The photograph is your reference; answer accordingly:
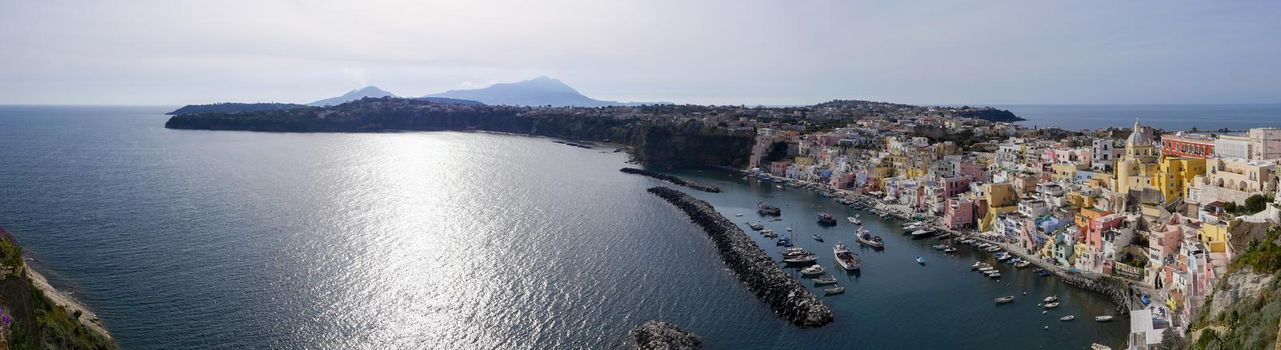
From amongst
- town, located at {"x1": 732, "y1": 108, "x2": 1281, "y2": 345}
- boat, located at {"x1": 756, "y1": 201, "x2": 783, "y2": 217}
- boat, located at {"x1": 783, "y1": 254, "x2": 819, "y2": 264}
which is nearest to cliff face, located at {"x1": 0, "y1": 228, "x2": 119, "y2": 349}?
boat, located at {"x1": 783, "y1": 254, "x2": 819, "y2": 264}

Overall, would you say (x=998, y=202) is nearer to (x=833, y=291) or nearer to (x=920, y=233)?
(x=920, y=233)

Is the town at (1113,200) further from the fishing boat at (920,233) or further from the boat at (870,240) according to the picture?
the boat at (870,240)

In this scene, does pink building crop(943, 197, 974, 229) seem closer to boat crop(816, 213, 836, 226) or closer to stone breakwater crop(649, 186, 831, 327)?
boat crop(816, 213, 836, 226)

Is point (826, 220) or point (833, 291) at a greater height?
point (826, 220)

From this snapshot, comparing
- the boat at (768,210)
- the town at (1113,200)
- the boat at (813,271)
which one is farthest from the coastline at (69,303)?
the boat at (768,210)

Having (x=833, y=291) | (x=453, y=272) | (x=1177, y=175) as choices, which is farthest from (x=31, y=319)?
(x=1177, y=175)

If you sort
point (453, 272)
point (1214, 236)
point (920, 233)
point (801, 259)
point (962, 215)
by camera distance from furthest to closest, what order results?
1. point (962, 215)
2. point (920, 233)
3. point (801, 259)
4. point (453, 272)
5. point (1214, 236)
